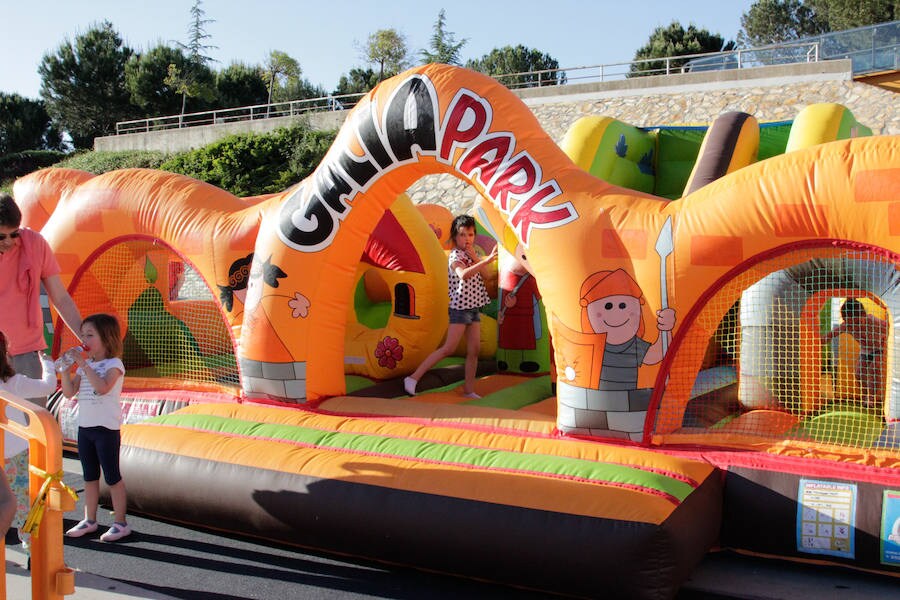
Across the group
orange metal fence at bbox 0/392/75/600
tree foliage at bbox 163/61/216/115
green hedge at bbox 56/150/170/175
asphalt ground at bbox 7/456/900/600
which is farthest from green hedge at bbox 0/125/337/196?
orange metal fence at bbox 0/392/75/600

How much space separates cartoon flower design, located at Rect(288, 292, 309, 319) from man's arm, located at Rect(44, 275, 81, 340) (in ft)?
4.22

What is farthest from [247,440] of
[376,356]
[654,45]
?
[654,45]

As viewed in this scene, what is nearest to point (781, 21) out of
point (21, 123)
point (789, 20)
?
point (789, 20)

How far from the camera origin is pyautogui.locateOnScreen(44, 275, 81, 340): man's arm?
139 inches

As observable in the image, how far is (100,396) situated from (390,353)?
7.86 ft

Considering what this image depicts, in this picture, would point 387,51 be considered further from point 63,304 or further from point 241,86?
point 63,304

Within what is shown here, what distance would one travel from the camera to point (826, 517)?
3.12 meters

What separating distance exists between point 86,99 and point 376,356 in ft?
110

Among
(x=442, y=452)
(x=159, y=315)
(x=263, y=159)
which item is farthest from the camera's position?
(x=263, y=159)

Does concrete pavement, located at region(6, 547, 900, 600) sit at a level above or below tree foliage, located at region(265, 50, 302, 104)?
below

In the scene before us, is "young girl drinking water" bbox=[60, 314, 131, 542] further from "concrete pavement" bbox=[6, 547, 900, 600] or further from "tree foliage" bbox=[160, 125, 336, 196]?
"tree foliage" bbox=[160, 125, 336, 196]

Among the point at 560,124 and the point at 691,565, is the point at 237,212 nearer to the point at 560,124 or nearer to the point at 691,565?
the point at 691,565

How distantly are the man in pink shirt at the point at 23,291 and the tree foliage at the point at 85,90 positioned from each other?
3357 centimetres

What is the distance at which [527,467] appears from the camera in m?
3.32
